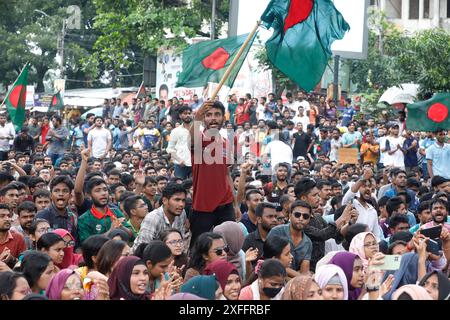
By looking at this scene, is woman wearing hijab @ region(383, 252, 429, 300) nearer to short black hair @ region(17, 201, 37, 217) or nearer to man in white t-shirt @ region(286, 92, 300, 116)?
short black hair @ region(17, 201, 37, 217)

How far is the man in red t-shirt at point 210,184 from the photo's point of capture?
10414 millimetres

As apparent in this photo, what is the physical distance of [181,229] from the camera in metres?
10.6

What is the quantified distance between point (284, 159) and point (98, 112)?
1577 centimetres

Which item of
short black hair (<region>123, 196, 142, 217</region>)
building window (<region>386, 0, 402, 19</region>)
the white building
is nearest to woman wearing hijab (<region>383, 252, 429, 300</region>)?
short black hair (<region>123, 196, 142, 217</region>)

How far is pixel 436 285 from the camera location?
766 cm

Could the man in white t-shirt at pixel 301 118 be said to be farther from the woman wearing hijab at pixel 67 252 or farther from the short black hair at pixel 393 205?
the woman wearing hijab at pixel 67 252

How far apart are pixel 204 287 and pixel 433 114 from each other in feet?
35.1

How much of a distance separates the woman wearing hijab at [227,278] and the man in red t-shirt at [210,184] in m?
2.15

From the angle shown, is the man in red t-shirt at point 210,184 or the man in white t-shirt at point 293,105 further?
the man in white t-shirt at point 293,105

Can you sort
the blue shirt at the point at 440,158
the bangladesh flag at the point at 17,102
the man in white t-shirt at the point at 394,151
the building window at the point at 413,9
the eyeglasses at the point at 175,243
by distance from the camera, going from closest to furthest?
the eyeglasses at the point at 175,243 < the blue shirt at the point at 440,158 < the bangladesh flag at the point at 17,102 < the man in white t-shirt at the point at 394,151 < the building window at the point at 413,9

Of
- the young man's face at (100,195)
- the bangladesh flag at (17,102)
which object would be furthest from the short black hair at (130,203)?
the bangladesh flag at (17,102)

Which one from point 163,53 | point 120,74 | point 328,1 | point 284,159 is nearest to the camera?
point 328,1
